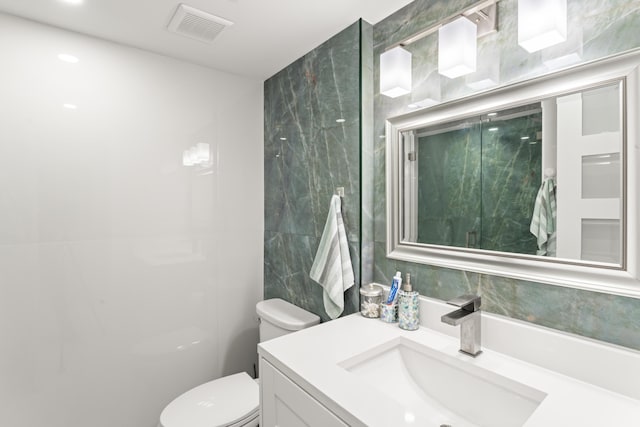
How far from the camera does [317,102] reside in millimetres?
1645

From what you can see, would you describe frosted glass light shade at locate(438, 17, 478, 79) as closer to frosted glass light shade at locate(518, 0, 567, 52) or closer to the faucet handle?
frosted glass light shade at locate(518, 0, 567, 52)

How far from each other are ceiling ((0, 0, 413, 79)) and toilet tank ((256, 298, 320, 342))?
54.9 inches

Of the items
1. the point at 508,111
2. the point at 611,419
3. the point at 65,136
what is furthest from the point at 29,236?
the point at 611,419

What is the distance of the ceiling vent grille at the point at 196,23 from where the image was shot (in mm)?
1342

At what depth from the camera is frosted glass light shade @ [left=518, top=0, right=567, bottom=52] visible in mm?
868

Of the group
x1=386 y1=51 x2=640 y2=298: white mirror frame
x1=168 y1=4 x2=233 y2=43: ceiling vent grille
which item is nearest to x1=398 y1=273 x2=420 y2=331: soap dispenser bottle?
x1=386 y1=51 x2=640 y2=298: white mirror frame

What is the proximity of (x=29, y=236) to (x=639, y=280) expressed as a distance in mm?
2180

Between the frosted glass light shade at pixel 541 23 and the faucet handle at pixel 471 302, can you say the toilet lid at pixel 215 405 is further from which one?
the frosted glass light shade at pixel 541 23

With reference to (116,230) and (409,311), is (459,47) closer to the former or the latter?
(409,311)

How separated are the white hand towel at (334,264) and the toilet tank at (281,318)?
17 centimetres

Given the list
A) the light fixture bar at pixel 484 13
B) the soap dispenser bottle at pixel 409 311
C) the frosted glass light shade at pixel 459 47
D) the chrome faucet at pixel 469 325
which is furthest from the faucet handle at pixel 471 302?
the light fixture bar at pixel 484 13

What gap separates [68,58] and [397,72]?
1.51 m

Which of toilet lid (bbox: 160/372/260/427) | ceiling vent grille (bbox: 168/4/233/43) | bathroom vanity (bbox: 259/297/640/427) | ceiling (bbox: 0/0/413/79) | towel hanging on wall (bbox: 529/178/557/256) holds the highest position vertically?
ceiling (bbox: 0/0/413/79)

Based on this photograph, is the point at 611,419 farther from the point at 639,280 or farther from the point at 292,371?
the point at 292,371
